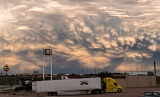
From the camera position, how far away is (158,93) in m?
37.6

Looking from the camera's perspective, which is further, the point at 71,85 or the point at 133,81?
the point at 133,81

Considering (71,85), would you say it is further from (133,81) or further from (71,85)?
(133,81)

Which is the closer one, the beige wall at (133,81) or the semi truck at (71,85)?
the semi truck at (71,85)

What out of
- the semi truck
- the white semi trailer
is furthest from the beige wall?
the white semi trailer

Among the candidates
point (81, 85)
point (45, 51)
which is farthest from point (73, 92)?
point (45, 51)

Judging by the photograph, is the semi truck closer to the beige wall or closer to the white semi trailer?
the white semi trailer

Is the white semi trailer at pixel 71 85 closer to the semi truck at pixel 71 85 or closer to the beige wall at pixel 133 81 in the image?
the semi truck at pixel 71 85

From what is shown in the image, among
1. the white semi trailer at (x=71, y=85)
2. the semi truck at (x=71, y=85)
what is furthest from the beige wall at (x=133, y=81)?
the white semi trailer at (x=71, y=85)

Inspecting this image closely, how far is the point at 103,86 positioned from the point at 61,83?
362 inches

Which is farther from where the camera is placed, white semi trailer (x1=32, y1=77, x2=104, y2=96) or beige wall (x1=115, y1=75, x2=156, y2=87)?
beige wall (x1=115, y1=75, x2=156, y2=87)

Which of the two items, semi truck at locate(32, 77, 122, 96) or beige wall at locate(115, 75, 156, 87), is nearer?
semi truck at locate(32, 77, 122, 96)

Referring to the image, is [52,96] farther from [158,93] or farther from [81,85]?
[158,93]

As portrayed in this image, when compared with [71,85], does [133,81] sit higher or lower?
higher

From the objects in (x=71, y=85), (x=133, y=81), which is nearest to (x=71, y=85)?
(x=71, y=85)
